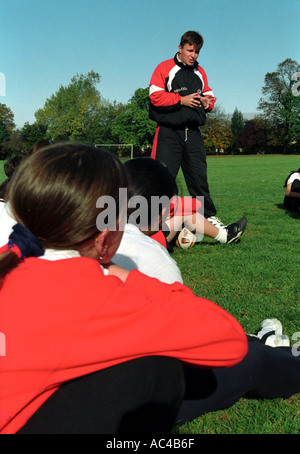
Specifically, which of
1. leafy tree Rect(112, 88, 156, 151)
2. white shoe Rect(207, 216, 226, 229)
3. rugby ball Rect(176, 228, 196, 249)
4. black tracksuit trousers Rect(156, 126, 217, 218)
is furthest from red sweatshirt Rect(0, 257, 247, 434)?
leafy tree Rect(112, 88, 156, 151)

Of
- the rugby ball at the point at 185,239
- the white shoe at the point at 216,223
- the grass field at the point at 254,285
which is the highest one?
the white shoe at the point at 216,223

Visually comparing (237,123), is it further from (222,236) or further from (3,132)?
(222,236)

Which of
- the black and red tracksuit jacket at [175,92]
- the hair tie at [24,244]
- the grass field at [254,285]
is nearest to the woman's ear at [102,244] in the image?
the hair tie at [24,244]

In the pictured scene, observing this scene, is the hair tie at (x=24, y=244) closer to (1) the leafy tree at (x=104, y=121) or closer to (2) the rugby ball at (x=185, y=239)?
(2) the rugby ball at (x=185, y=239)

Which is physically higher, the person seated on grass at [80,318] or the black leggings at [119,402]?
the person seated on grass at [80,318]

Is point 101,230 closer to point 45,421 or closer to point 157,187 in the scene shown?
point 45,421

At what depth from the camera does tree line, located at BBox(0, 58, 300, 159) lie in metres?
68.6

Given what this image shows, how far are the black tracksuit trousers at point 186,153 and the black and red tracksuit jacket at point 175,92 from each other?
0.12m

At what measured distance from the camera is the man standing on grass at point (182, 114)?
5926 mm

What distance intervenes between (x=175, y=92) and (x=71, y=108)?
7504cm

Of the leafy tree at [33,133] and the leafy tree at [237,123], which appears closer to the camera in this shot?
the leafy tree at [33,133]

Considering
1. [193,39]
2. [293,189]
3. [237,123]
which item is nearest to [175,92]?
[193,39]

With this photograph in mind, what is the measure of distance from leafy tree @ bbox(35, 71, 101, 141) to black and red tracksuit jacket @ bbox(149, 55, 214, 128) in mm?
70372

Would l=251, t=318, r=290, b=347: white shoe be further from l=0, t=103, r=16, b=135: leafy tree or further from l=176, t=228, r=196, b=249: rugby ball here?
l=0, t=103, r=16, b=135: leafy tree
